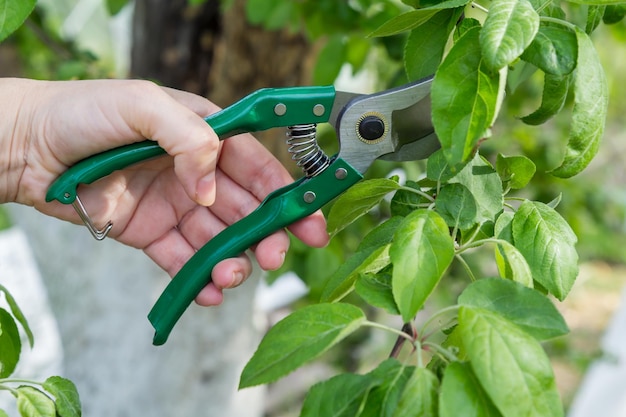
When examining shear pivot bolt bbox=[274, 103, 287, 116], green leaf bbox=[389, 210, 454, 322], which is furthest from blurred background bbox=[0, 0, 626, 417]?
green leaf bbox=[389, 210, 454, 322]

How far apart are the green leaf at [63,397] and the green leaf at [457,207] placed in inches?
18.0

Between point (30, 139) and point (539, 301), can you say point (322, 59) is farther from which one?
point (539, 301)

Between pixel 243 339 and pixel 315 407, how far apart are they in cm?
194

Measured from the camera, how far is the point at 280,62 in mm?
2373

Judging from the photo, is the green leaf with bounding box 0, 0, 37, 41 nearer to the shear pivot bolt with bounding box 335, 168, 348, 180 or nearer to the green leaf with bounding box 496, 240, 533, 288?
the shear pivot bolt with bounding box 335, 168, 348, 180

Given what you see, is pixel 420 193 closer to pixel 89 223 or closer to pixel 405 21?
pixel 405 21

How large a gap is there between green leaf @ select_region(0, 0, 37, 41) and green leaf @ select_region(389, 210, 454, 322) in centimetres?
51

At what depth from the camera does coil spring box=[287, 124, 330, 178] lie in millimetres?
1028

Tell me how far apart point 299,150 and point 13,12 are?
1.26ft

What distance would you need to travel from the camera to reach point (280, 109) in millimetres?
985

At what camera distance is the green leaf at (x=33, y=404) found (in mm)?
821

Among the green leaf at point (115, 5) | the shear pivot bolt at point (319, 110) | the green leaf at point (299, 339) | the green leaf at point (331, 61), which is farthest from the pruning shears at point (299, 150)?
the green leaf at point (115, 5)

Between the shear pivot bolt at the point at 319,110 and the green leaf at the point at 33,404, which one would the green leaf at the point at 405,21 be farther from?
the green leaf at the point at 33,404

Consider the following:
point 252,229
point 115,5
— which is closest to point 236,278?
point 252,229
